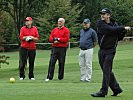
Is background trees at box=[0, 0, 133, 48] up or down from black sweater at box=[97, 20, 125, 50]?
down

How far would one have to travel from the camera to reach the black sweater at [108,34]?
9.70 m

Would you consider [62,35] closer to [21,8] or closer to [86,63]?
[86,63]

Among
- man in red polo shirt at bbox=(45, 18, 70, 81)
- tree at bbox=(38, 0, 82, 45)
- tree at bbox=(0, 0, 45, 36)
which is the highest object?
tree at bbox=(0, 0, 45, 36)

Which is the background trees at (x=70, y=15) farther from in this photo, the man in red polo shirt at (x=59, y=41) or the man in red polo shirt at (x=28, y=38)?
the man in red polo shirt at (x=59, y=41)

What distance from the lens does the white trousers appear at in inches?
595

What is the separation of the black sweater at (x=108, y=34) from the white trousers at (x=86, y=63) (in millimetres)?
5149

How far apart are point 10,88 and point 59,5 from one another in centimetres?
4042

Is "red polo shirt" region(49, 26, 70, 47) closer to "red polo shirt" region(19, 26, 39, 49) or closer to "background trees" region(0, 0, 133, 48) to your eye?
"red polo shirt" region(19, 26, 39, 49)

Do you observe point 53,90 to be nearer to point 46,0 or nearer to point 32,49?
point 32,49

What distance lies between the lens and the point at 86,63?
15203mm

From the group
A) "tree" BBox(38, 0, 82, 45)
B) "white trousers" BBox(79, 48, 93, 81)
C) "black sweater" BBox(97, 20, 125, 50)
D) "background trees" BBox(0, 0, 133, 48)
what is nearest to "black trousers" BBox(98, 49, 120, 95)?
"black sweater" BBox(97, 20, 125, 50)

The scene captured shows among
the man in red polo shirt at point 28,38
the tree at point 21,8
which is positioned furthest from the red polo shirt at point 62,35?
the tree at point 21,8

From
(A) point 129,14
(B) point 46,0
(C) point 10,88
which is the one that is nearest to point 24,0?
(B) point 46,0

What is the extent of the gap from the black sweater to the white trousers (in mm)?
5149
